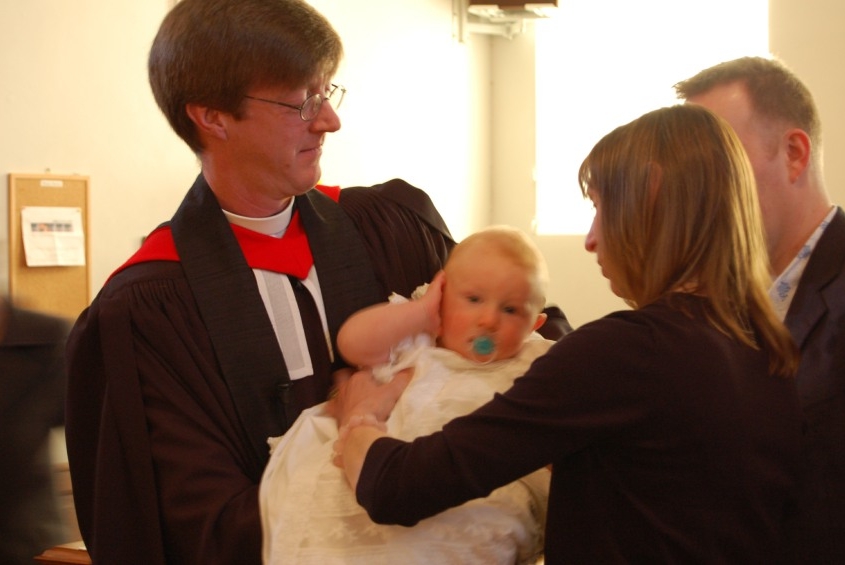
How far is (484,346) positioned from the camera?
6.38ft

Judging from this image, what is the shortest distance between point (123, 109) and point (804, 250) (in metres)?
3.28

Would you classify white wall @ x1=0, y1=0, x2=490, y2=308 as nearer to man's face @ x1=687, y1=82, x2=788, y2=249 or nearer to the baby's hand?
the baby's hand

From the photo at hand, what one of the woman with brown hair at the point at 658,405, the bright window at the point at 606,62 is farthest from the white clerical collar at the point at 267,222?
the bright window at the point at 606,62

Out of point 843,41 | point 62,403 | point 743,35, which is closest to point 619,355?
point 62,403

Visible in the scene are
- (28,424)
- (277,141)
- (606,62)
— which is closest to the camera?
(277,141)

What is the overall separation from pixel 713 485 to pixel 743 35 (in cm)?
452

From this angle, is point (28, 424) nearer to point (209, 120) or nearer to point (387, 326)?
point (209, 120)

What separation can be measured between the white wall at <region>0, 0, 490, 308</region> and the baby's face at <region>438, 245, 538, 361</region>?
8.51ft

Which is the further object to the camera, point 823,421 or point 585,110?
point 585,110

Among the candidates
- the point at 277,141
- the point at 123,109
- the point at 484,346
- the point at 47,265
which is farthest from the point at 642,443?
the point at 123,109

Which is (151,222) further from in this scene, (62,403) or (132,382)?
(132,382)

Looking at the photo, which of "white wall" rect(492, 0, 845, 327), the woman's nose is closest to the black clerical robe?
the woman's nose

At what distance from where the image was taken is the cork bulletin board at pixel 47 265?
4102 millimetres

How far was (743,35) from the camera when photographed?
546cm
